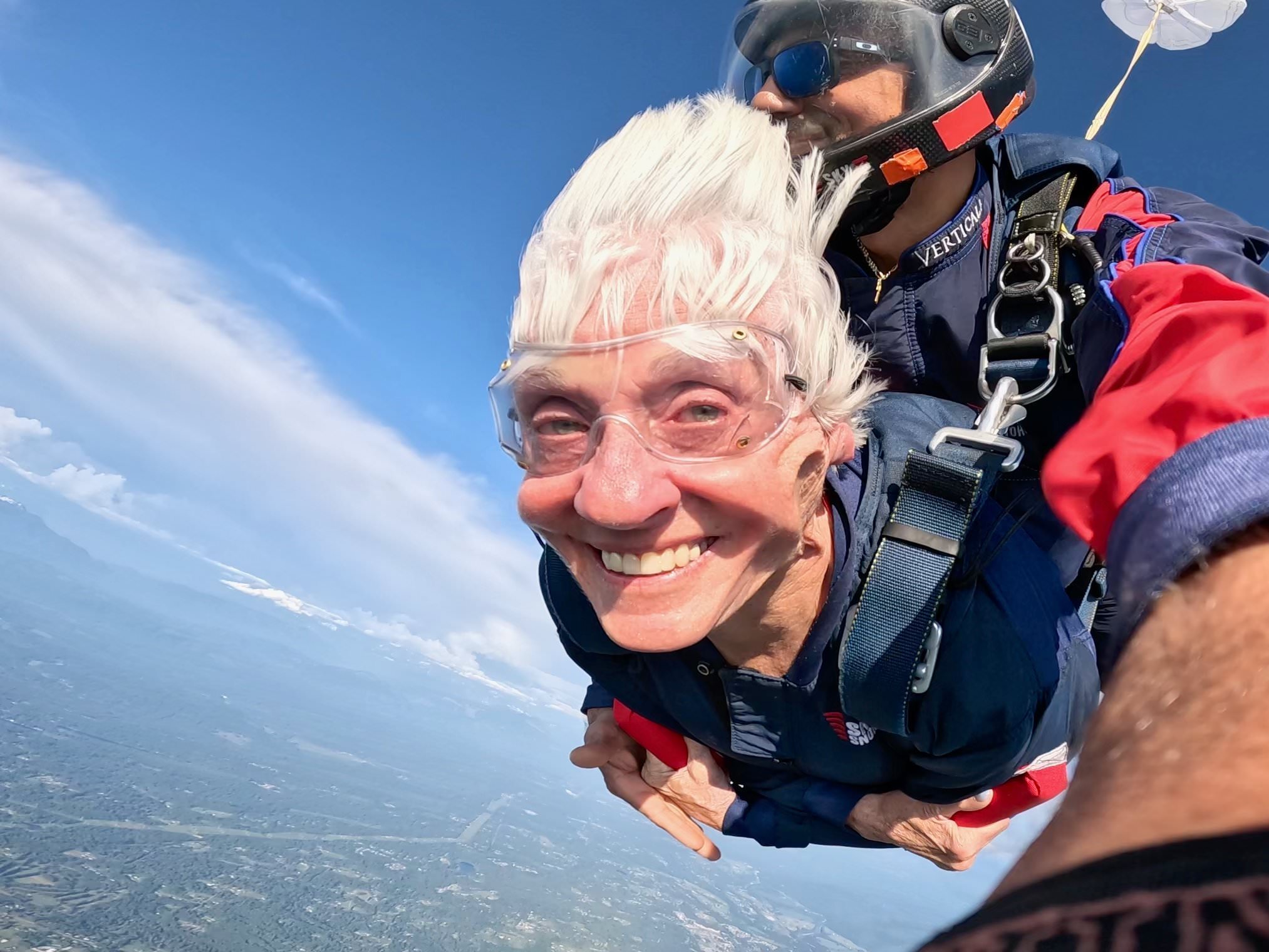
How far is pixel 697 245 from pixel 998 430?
2.54 feet

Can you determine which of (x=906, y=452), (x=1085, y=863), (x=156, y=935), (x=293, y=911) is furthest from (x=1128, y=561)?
(x=293, y=911)

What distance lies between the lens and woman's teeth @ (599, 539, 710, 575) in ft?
4.81

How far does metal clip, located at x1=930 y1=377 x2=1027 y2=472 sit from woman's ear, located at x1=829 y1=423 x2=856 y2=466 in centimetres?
20

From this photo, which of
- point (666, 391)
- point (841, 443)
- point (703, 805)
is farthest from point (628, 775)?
point (666, 391)

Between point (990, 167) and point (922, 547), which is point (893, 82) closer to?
point (990, 167)

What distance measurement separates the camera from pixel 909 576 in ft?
4.79

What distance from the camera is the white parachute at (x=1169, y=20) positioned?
4145mm

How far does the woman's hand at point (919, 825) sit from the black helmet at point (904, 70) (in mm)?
1744

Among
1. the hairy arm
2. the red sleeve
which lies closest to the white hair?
the red sleeve

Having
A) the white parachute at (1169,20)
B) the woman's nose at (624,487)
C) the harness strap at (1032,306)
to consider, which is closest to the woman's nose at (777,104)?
the harness strap at (1032,306)

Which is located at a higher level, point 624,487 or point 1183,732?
point 624,487

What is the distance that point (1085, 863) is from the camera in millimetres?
403

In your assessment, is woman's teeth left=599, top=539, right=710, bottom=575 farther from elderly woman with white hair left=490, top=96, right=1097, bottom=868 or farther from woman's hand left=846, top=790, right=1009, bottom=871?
woman's hand left=846, top=790, right=1009, bottom=871

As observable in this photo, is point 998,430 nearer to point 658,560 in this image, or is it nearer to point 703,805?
point 658,560
